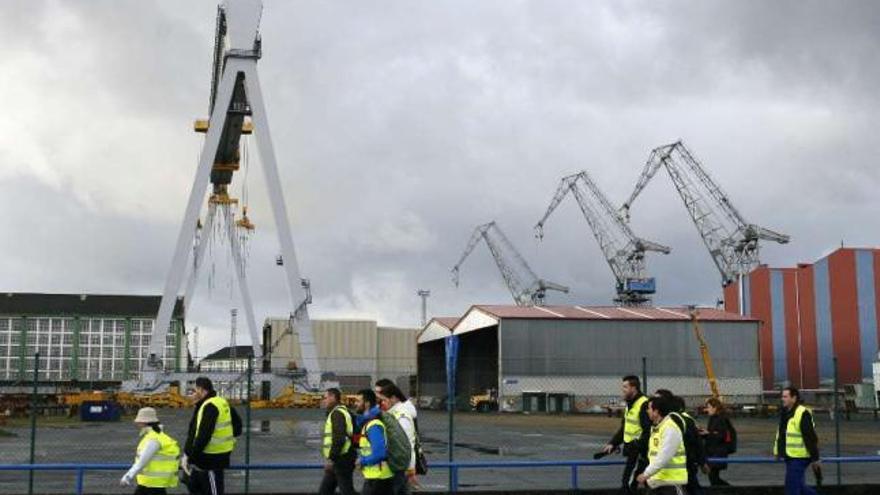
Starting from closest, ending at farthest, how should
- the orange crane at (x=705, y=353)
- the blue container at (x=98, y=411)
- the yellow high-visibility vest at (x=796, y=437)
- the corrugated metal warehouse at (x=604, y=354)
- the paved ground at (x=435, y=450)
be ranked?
the yellow high-visibility vest at (x=796, y=437) → the paved ground at (x=435, y=450) → the blue container at (x=98, y=411) → the orange crane at (x=705, y=353) → the corrugated metal warehouse at (x=604, y=354)

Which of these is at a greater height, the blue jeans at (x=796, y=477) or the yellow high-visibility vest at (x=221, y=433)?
the yellow high-visibility vest at (x=221, y=433)

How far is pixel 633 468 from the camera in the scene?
1066cm

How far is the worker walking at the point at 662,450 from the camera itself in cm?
848

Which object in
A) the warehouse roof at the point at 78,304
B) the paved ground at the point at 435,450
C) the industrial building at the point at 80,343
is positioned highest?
the warehouse roof at the point at 78,304

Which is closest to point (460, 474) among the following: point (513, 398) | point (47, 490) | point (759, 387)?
point (47, 490)

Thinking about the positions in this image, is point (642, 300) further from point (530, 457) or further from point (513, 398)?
point (530, 457)

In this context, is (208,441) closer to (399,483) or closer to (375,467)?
(375,467)

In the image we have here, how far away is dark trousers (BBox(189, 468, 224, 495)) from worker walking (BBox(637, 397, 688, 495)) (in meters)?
4.25

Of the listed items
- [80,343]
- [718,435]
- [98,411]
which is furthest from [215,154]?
[80,343]

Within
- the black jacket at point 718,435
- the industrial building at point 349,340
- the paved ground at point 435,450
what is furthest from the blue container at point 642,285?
the black jacket at point 718,435

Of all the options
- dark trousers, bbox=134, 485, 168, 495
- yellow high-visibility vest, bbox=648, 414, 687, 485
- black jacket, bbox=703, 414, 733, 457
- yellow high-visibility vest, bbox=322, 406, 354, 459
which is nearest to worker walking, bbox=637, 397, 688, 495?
yellow high-visibility vest, bbox=648, 414, 687, 485

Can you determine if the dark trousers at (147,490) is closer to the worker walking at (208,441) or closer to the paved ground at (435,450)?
the worker walking at (208,441)

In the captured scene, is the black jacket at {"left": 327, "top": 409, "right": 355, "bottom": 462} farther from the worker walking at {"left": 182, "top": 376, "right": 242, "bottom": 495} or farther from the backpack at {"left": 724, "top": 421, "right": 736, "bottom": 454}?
the backpack at {"left": 724, "top": 421, "right": 736, "bottom": 454}

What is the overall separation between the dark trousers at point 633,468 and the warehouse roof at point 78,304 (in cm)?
11832
